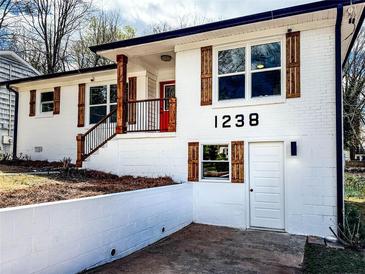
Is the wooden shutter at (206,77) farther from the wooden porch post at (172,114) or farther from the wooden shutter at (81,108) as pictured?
the wooden shutter at (81,108)

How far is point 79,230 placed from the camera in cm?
421

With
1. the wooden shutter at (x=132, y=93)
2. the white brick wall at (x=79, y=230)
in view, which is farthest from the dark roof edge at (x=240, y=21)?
the white brick wall at (x=79, y=230)

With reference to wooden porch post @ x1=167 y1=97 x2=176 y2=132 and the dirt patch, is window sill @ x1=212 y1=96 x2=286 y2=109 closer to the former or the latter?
wooden porch post @ x1=167 y1=97 x2=176 y2=132

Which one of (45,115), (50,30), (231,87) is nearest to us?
(231,87)

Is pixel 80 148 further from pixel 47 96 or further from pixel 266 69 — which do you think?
pixel 266 69

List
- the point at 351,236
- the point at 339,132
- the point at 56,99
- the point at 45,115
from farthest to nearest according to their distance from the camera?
the point at 45,115 → the point at 56,99 → the point at 339,132 → the point at 351,236

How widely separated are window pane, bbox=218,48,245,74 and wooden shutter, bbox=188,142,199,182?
2.14 m

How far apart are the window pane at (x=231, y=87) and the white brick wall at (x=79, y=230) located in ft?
9.90

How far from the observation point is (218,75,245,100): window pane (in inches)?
312

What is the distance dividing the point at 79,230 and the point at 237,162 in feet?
14.8

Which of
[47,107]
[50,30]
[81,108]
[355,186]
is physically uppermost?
[50,30]

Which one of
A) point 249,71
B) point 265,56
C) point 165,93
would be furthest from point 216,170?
point 165,93

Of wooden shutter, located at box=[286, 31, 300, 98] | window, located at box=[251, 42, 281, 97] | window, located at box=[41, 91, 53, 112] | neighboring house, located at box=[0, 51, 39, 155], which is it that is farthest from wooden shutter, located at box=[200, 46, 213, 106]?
neighboring house, located at box=[0, 51, 39, 155]

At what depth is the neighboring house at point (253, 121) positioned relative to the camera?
6.87 meters
